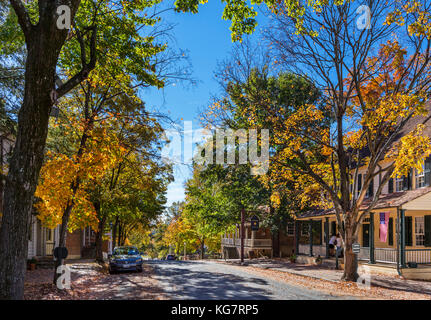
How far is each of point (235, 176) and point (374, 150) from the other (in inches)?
624

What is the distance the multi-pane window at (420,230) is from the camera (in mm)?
23422

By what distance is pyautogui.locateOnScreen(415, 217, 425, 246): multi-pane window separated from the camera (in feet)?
76.8

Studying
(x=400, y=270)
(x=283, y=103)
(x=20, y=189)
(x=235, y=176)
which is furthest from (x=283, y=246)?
(x=20, y=189)

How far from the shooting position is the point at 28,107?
7.02 m

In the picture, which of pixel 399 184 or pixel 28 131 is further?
pixel 399 184

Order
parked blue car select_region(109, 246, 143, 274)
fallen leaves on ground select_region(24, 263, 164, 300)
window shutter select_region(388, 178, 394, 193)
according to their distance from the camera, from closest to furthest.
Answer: fallen leaves on ground select_region(24, 263, 164, 300) → parked blue car select_region(109, 246, 143, 274) → window shutter select_region(388, 178, 394, 193)

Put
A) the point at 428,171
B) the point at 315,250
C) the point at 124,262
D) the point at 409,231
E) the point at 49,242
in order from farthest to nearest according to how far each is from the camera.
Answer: the point at 49,242
the point at 315,250
the point at 409,231
the point at 428,171
the point at 124,262

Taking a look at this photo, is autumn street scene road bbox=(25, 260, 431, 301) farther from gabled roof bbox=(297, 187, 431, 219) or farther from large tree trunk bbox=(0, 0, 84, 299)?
large tree trunk bbox=(0, 0, 84, 299)

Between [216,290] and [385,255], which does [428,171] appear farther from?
[216,290]

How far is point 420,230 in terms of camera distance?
2358 centimetres

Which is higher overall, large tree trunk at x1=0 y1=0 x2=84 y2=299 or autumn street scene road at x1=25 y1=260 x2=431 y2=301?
large tree trunk at x1=0 y1=0 x2=84 y2=299

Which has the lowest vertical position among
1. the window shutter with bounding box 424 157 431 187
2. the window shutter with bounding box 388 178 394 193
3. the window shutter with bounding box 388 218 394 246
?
the window shutter with bounding box 388 218 394 246

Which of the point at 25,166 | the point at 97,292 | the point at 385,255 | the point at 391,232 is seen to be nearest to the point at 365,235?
the point at 391,232

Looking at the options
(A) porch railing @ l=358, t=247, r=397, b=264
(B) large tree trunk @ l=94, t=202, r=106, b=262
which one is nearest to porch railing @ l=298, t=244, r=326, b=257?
(A) porch railing @ l=358, t=247, r=397, b=264
